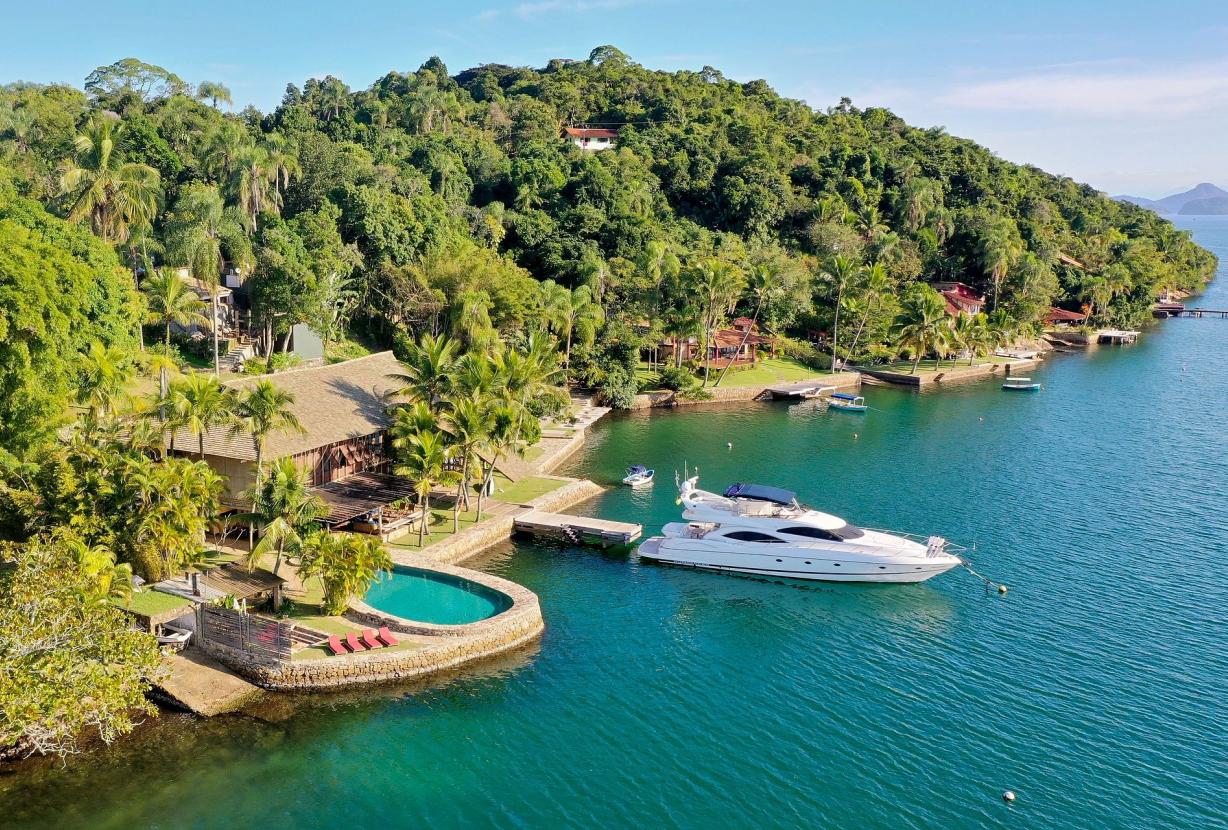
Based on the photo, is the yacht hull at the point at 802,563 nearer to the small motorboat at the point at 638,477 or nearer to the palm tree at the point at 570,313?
the small motorboat at the point at 638,477

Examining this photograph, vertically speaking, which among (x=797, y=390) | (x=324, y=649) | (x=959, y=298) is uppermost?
(x=959, y=298)

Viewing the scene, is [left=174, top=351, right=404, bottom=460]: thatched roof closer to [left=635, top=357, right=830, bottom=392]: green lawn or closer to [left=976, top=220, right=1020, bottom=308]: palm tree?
[left=635, top=357, right=830, bottom=392]: green lawn

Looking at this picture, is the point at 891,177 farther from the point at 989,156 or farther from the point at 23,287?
the point at 23,287

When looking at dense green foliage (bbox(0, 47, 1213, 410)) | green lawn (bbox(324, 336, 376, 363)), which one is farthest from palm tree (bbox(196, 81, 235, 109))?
green lawn (bbox(324, 336, 376, 363))

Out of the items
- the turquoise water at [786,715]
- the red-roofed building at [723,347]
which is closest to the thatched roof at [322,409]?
the turquoise water at [786,715]

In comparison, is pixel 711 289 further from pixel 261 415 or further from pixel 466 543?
pixel 261 415

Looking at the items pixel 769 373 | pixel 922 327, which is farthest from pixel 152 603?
pixel 922 327

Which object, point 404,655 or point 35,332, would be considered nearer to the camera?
point 404,655
